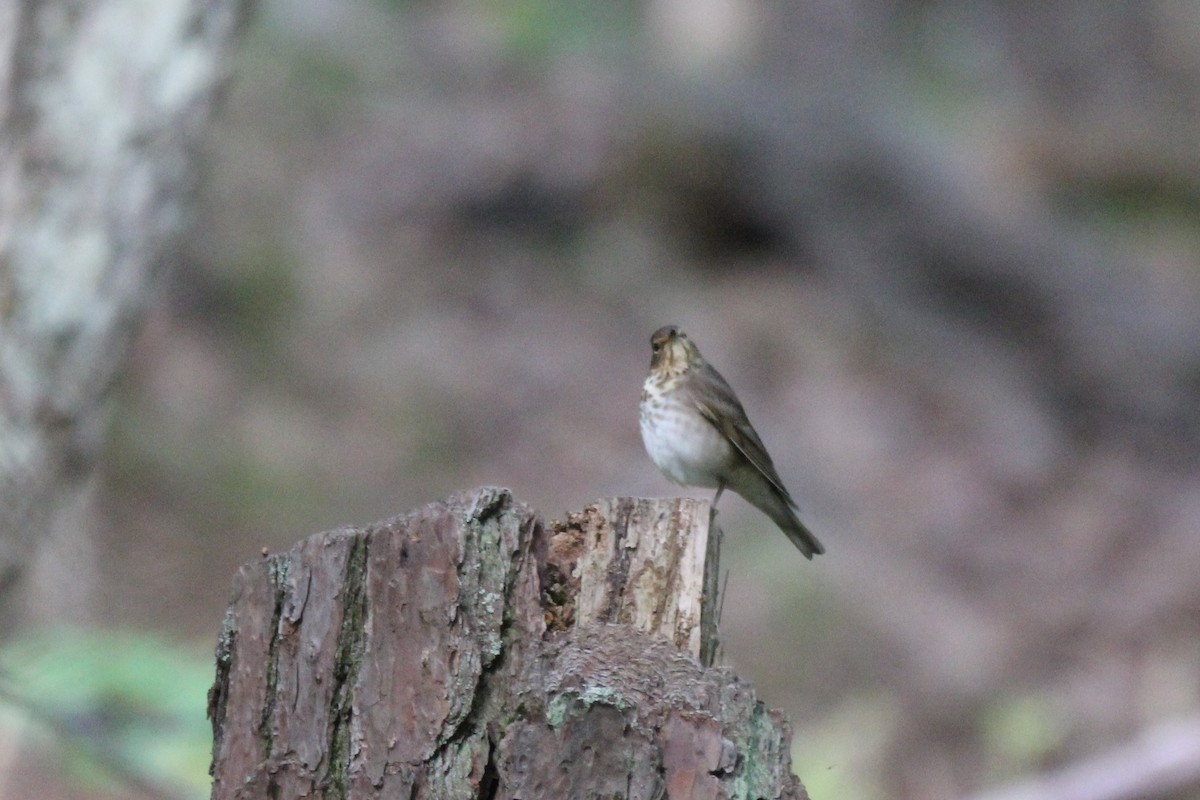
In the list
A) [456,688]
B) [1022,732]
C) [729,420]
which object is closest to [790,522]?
[729,420]

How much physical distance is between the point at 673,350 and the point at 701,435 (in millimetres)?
330

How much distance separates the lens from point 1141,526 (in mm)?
11500

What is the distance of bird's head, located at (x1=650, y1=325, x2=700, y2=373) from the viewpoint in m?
4.99

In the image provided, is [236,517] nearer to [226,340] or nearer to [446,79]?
[226,340]

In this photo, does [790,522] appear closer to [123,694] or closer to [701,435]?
[701,435]

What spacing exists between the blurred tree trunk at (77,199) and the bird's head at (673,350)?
1545mm

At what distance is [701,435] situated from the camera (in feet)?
15.8

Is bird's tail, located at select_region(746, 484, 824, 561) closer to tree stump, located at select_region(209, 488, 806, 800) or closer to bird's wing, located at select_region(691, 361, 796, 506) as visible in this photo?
bird's wing, located at select_region(691, 361, 796, 506)

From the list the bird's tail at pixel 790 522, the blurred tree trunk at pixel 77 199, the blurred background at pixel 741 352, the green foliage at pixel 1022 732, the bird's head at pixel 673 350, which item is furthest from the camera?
the blurred background at pixel 741 352

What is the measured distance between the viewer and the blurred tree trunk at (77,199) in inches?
160

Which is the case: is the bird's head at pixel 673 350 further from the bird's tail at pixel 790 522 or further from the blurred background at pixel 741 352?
the blurred background at pixel 741 352

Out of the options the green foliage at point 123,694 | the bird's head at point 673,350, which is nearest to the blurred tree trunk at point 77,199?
the green foliage at point 123,694

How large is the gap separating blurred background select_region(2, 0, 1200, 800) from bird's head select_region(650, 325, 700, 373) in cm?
195

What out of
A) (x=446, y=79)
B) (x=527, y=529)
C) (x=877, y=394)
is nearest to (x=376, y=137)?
(x=446, y=79)
